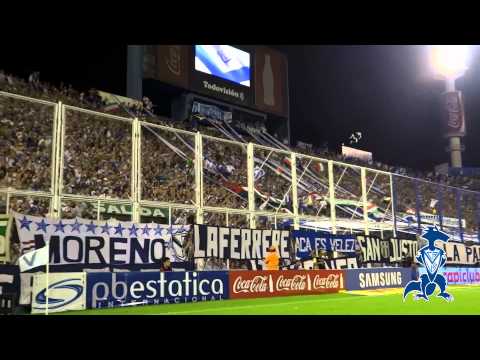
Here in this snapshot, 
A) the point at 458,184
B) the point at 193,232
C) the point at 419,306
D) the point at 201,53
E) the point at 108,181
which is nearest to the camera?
the point at 419,306

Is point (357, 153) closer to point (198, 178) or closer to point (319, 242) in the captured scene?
point (319, 242)

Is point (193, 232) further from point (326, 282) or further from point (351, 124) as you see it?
point (351, 124)

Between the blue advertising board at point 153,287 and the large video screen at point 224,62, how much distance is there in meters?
21.5

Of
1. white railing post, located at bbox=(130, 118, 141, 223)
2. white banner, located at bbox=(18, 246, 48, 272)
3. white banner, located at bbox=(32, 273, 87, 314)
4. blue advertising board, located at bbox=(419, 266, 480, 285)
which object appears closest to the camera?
white banner, located at bbox=(18, 246, 48, 272)

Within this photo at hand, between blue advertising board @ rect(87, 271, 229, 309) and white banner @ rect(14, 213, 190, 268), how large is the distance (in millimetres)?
729

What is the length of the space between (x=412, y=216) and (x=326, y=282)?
30.2 feet

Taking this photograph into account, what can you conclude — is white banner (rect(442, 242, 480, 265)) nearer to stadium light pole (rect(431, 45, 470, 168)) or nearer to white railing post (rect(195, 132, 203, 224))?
white railing post (rect(195, 132, 203, 224))

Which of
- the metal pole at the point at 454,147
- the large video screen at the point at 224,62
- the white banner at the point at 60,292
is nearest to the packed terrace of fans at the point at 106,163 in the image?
the white banner at the point at 60,292

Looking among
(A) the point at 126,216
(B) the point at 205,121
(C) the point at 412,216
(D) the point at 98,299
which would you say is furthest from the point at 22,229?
(B) the point at 205,121

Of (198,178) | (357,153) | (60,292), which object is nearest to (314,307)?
(198,178)

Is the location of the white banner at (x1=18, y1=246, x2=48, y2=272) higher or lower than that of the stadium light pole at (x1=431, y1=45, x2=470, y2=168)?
lower

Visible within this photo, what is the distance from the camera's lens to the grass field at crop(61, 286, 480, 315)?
13883 millimetres

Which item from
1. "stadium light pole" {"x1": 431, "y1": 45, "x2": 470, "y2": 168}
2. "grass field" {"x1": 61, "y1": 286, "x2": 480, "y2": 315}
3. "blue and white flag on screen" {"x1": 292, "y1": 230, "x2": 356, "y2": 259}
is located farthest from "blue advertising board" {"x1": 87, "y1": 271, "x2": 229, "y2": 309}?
"stadium light pole" {"x1": 431, "y1": 45, "x2": 470, "y2": 168}

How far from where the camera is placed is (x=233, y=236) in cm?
1917
